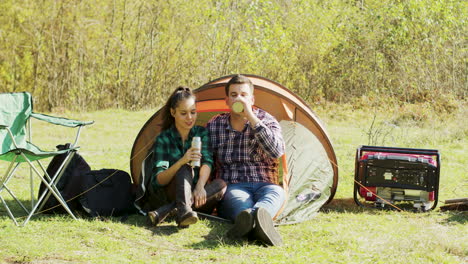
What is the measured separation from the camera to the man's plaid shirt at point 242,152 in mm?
4207

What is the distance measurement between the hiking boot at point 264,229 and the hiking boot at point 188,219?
1.35 feet

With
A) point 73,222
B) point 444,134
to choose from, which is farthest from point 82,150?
point 444,134

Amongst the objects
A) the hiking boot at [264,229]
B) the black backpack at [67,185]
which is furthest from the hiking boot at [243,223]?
the black backpack at [67,185]

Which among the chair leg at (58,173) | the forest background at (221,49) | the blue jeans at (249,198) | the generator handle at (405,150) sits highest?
the forest background at (221,49)

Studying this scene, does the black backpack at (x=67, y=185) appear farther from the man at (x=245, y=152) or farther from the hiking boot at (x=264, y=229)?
the hiking boot at (x=264, y=229)

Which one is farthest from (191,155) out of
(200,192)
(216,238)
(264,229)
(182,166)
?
(264,229)

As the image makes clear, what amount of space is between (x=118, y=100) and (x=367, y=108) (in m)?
4.49

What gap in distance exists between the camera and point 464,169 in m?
6.25

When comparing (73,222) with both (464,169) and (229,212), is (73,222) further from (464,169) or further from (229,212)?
(464,169)

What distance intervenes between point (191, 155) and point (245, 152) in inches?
17.0

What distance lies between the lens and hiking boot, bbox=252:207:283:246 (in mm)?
3480

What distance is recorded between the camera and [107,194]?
4.33 meters

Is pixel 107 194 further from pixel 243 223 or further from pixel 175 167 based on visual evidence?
pixel 243 223

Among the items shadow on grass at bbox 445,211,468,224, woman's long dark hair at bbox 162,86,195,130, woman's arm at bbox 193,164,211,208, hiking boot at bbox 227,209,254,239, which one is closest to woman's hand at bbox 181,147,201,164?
Result: woman's arm at bbox 193,164,211,208
